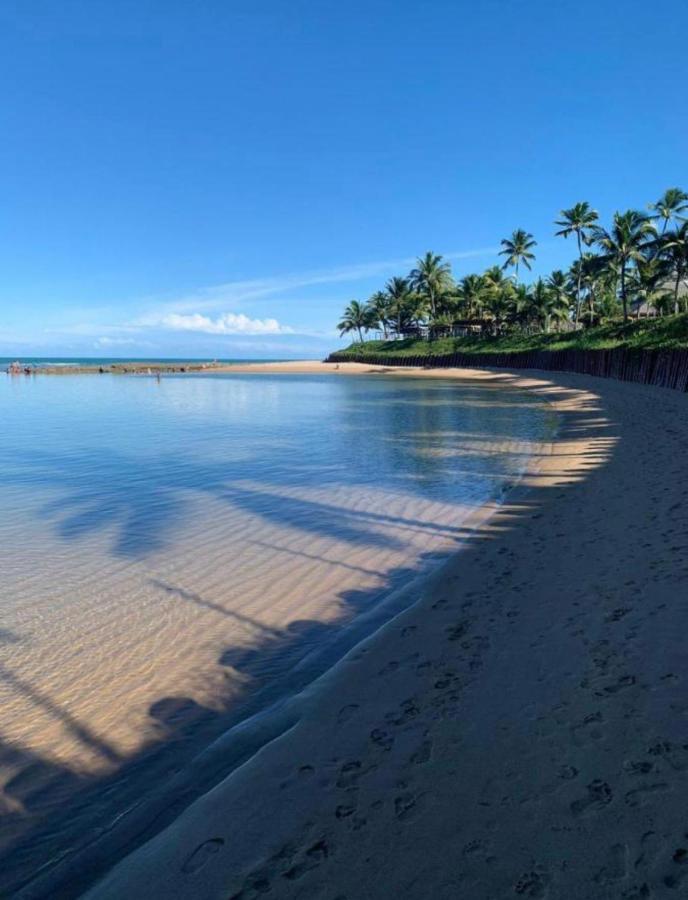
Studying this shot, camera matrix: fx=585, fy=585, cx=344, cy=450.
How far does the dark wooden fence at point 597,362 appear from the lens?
3121 centimetres

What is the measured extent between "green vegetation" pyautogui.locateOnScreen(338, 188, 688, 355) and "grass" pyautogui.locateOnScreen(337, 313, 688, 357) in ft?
0.49

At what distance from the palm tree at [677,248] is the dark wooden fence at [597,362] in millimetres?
10268

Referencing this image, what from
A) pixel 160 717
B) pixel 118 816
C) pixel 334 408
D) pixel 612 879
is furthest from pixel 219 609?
pixel 334 408

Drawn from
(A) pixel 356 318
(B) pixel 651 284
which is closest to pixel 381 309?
(A) pixel 356 318

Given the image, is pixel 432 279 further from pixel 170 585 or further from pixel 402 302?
pixel 170 585

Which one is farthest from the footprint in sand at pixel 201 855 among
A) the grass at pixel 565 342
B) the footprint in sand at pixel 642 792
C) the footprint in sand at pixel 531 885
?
the grass at pixel 565 342

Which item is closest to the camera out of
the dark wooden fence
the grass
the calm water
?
the calm water

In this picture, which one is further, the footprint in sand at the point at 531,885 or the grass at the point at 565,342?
the grass at the point at 565,342

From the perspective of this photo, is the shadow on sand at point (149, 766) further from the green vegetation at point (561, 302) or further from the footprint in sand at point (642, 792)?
the green vegetation at point (561, 302)

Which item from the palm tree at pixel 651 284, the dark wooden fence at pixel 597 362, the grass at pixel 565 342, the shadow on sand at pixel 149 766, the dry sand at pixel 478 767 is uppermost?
the palm tree at pixel 651 284

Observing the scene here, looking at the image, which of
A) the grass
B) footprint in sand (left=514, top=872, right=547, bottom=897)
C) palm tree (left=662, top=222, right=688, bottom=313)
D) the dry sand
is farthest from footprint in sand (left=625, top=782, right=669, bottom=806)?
palm tree (left=662, top=222, right=688, bottom=313)

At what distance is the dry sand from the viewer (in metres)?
2.61

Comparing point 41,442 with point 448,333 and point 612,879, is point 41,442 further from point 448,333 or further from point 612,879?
point 448,333

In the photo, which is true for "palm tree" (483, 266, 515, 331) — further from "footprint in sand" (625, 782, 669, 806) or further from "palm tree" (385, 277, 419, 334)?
"footprint in sand" (625, 782, 669, 806)
